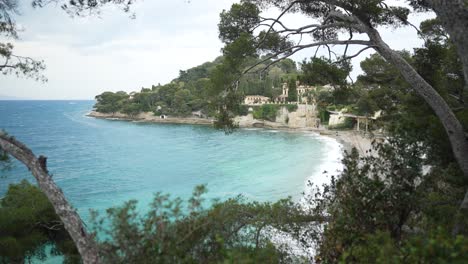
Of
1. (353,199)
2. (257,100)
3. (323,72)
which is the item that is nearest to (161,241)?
(353,199)

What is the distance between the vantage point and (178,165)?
2411 cm

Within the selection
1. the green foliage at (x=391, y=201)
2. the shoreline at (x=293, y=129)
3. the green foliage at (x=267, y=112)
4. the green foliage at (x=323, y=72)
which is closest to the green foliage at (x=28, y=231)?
the green foliage at (x=391, y=201)

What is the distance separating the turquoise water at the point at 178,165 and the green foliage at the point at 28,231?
8814mm

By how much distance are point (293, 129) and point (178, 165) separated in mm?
21005

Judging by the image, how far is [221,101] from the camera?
477cm

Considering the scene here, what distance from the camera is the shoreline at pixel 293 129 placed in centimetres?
2594

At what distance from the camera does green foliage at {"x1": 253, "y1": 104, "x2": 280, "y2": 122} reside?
142 feet

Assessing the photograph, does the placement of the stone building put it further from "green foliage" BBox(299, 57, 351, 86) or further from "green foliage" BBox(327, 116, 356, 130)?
"green foliage" BBox(299, 57, 351, 86)

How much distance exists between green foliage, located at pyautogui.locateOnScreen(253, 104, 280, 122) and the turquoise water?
4.77 metres

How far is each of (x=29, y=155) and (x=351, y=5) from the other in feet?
13.4

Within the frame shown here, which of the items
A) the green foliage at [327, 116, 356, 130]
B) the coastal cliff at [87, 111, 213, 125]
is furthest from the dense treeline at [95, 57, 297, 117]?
the green foliage at [327, 116, 356, 130]

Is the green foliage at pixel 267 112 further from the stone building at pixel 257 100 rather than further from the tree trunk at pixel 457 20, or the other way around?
the tree trunk at pixel 457 20

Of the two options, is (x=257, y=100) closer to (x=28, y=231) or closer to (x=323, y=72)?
(x=323, y=72)

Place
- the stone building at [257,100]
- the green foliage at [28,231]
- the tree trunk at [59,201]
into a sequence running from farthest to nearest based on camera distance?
the stone building at [257,100] → the green foliage at [28,231] → the tree trunk at [59,201]
